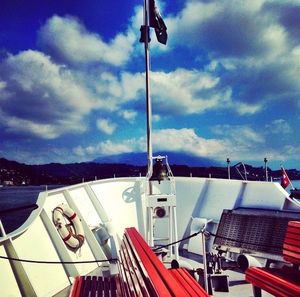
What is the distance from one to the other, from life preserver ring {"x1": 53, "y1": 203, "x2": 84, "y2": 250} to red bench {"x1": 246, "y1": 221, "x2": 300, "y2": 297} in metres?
4.33

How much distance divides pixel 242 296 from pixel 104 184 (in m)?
5.73

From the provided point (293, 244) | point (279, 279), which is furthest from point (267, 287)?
point (293, 244)

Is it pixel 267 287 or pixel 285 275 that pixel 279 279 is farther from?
pixel 285 275

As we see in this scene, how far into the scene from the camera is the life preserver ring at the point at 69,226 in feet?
24.3

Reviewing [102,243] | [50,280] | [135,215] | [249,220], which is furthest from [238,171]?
[50,280]

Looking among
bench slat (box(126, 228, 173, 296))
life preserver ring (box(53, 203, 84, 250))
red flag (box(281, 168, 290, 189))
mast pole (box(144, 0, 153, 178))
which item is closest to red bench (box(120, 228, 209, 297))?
bench slat (box(126, 228, 173, 296))

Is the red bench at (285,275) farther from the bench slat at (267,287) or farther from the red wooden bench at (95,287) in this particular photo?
the red wooden bench at (95,287)

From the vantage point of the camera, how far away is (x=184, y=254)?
9.65 metres

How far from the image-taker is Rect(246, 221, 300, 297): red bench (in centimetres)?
376

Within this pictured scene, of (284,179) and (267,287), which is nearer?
(267,287)

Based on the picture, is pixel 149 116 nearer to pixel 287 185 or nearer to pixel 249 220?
pixel 249 220

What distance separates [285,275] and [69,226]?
5138mm

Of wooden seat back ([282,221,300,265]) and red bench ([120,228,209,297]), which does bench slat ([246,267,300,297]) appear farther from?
red bench ([120,228,209,297])

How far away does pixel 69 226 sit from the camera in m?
7.84
